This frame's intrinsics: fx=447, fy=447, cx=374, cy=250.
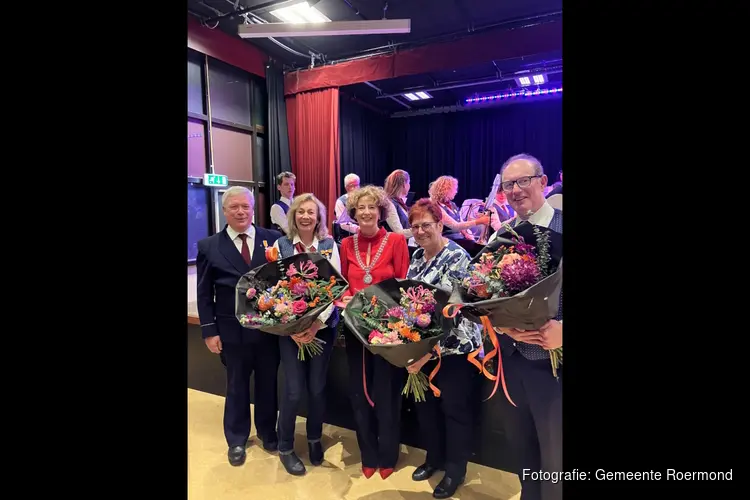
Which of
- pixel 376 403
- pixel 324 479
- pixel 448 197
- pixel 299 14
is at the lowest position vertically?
pixel 324 479

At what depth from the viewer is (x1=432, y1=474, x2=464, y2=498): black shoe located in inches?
83.1

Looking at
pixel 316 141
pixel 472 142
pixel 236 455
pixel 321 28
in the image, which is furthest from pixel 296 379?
pixel 472 142

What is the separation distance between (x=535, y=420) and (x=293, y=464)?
4.59 ft

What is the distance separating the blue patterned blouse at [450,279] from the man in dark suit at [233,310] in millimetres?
915

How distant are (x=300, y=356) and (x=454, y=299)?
108 cm

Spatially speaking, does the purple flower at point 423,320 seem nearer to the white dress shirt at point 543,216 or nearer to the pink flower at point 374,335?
the pink flower at point 374,335

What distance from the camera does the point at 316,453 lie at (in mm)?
2477

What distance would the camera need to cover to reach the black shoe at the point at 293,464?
2371 millimetres

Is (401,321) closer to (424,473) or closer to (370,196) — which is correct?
(370,196)

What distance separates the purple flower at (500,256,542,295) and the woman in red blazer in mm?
888

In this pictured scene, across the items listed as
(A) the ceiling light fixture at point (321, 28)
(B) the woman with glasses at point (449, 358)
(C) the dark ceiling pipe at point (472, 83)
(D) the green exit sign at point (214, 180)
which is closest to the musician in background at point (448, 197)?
(B) the woman with glasses at point (449, 358)

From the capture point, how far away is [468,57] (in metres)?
5.66

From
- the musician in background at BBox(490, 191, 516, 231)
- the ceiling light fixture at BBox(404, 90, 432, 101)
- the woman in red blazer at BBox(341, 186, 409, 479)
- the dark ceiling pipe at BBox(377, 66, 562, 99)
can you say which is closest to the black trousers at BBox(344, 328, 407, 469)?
the woman in red blazer at BBox(341, 186, 409, 479)

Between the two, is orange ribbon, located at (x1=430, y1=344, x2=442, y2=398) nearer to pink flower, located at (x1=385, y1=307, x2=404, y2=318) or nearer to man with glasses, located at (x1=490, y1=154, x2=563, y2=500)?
pink flower, located at (x1=385, y1=307, x2=404, y2=318)
